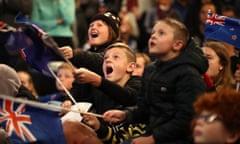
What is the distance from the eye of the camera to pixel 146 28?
12102 millimetres

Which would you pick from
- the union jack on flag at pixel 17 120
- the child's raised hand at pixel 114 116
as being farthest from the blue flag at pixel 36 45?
the child's raised hand at pixel 114 116

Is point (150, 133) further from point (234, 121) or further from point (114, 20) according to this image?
point (114, 20)

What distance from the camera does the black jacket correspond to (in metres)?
5.58

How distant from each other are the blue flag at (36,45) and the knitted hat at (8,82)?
230 millimetres

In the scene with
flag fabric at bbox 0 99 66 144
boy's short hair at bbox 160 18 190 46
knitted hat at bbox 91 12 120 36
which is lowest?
flag fabric at bbox 0 99 66 144

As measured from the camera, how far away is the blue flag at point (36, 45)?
6.16 m

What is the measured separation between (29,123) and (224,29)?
6.94ft

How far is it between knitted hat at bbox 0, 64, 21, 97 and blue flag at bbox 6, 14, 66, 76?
23 cm

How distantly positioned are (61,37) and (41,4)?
1.52 ft

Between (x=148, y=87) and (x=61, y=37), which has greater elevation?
(x=148, y=87)

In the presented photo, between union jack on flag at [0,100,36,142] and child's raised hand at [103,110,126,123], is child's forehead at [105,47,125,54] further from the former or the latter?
union jack on flag at [0,100,36,142]

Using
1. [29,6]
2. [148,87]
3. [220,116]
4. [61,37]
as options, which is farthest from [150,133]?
[61,37]

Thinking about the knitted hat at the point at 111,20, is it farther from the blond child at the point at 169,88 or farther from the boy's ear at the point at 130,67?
the blond child at the point at 169,88

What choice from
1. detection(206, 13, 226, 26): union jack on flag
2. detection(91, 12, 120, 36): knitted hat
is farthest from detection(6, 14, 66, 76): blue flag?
detection(206, 13, 226, 26): union jack on flag
